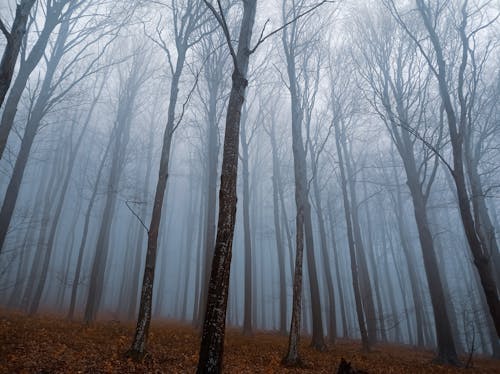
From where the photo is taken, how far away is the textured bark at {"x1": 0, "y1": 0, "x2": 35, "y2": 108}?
3.54 m

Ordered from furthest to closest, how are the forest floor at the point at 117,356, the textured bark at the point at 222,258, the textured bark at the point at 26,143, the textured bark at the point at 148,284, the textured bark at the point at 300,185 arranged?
the textured bark at the point at 26,143 < the textured bark at the point at 300,185 < the textured bark at the point at 148,284 < the forest floor at the point at 117,356 < the textured bark at the point at 222,258

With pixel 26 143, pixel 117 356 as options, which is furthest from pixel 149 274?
pixel 26 143

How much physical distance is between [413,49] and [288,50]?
4.52m

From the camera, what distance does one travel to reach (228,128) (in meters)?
4.01

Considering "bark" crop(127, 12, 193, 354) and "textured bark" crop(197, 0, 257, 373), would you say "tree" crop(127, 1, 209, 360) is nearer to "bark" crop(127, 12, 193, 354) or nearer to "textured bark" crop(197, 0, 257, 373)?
"bark" crop(127, 12, 193, 354)

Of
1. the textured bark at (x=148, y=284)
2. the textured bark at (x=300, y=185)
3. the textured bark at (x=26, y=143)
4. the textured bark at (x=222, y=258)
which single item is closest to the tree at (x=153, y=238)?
the textured bark at (x=148, y=284)

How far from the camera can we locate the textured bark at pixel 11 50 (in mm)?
3537

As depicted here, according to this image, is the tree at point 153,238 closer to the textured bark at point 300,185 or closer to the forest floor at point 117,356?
the forest floor at point 117,356

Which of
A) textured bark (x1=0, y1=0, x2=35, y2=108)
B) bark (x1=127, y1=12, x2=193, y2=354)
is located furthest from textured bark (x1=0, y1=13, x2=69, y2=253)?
textured bark (x1=0, y1=0, x2=35, y2=108)

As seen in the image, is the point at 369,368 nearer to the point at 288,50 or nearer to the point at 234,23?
the point at 288,50

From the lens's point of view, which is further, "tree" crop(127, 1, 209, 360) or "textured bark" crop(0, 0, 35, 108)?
"tree" crop(127, 1, 209, 360)

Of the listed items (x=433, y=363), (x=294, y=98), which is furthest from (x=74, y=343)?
(x=433, y=363)

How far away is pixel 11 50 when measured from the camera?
3.64 meters

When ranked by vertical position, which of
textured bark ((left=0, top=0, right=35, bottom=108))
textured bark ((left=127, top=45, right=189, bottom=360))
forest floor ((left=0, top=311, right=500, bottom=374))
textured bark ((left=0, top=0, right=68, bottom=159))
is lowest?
forest floor ((left=0, top=311, right=500, bottom=374))
